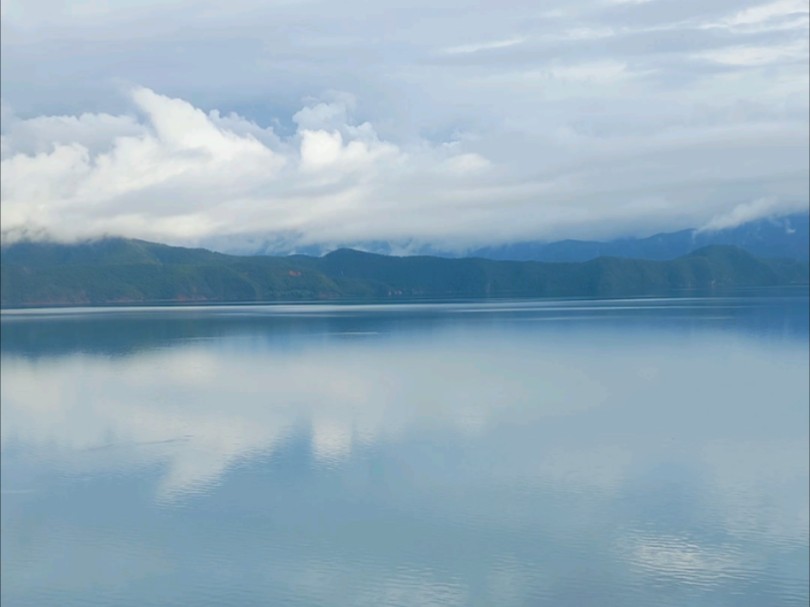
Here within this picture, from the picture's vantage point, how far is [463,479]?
76.5 feet

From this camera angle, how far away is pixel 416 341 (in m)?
62.4

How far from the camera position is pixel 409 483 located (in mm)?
22953

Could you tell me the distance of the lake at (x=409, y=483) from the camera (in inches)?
661

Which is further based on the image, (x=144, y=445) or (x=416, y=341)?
(x=416, y=341)

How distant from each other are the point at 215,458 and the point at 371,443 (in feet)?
15.7

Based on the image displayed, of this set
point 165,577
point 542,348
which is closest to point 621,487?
point 165,577

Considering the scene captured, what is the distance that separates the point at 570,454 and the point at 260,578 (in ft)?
39.2

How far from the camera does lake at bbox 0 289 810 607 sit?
16797 mm

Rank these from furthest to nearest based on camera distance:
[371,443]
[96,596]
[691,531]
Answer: [371,443] < [691,531] < [96,596]

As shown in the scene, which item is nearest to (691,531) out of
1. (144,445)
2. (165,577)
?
(165,577)

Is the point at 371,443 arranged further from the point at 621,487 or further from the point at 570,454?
the point at 621,487

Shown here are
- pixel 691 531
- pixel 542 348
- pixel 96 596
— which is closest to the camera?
pixel 96 596

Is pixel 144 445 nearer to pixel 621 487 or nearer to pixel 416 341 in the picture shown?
pixel 621 487

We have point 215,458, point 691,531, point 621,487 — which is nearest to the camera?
point 691,531
